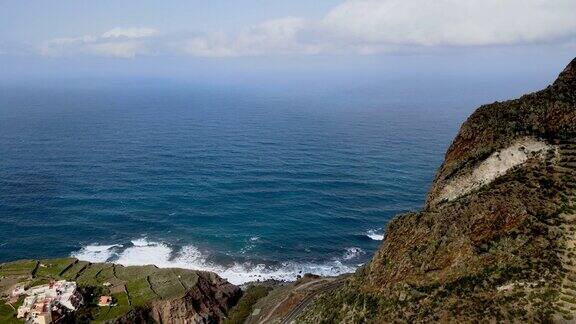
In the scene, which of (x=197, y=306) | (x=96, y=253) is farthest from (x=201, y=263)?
(x=197, y=306)

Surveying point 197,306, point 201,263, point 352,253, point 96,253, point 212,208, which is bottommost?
point 201,263

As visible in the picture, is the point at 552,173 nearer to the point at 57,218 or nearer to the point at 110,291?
the point at 110,291

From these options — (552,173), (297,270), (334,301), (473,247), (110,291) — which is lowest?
(297,270)

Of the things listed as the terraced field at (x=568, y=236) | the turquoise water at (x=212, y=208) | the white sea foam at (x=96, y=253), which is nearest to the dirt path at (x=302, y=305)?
the turquoise water at (x=212, y=208)

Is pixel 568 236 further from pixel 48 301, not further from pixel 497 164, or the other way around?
pixel 48 301

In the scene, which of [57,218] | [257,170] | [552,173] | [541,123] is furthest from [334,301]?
[257,170]

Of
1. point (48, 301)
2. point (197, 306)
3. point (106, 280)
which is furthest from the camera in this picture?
point (106, 280)

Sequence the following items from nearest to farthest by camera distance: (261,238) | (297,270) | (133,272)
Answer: (133,272) < (297,270) < (261,238)
